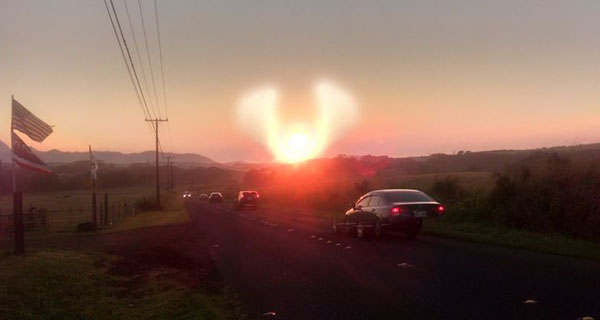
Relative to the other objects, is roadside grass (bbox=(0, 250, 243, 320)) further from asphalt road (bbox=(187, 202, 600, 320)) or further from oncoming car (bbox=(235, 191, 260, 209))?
oncoming car (bbox=(235, 191, 260, 209))

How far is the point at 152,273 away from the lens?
12.0 m

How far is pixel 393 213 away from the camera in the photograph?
663 inches

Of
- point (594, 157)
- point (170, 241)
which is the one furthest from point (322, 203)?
point (594, 157)

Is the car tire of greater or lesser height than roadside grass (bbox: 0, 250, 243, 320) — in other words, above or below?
below

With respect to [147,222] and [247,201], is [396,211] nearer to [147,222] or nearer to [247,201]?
[147,222]

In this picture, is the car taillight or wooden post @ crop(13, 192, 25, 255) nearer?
wooden post @ crop(13, 192, 25, 255)

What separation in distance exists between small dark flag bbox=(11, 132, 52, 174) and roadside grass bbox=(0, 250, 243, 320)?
3.10m

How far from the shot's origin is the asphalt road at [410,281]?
7.51 meters

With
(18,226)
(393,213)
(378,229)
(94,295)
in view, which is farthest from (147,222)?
(94,295)

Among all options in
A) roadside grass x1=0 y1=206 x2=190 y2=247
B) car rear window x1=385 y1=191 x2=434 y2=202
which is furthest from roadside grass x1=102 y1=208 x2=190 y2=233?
car rear window x1=385 y1=191 x2=434 y2=202

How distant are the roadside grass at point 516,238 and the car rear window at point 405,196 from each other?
1.40m

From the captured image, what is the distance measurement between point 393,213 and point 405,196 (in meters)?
1.11

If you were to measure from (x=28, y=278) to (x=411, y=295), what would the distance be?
22.2ft

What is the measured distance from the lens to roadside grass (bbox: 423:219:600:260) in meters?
13.1
